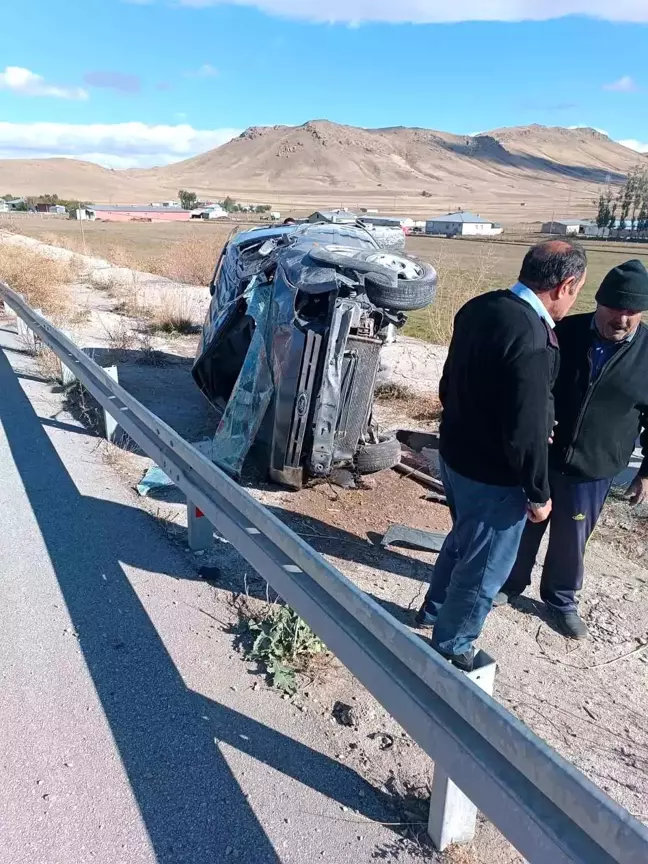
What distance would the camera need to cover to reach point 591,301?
1981 centimetres

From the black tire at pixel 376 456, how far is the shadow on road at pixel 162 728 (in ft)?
6.14

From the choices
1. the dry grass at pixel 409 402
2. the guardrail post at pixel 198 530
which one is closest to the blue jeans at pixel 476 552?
the guardrail post at pixel 198 530

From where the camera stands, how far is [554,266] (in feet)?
9.23

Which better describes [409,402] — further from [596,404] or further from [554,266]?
[554,266]

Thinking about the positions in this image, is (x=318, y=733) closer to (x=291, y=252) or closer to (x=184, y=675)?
(x=184, y=675)

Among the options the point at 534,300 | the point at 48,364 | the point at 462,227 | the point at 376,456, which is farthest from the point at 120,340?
the point at 462,227

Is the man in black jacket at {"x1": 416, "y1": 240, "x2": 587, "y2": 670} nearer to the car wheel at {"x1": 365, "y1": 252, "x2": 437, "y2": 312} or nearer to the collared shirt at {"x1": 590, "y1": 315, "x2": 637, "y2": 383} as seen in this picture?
the collared shirt at {"x1": 590, "y1": 315, "x2": 637, "y2": 383}

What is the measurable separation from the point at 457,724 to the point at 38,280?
491 inches

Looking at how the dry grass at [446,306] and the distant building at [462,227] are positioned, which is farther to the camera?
the distant building at [462,227]

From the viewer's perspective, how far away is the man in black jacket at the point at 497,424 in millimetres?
2697

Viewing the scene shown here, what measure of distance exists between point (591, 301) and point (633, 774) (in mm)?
19141

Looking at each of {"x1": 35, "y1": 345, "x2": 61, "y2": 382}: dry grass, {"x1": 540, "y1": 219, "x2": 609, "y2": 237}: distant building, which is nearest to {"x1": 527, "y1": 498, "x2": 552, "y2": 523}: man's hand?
{"x1": 35, "y1": 345, "x2": 61, "y2": 382}: dry grass

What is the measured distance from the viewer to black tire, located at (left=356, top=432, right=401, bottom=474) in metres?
5.35

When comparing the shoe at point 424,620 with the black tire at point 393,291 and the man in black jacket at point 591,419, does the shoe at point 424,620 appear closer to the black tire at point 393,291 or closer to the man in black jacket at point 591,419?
the man in black jacket at point 591,419
